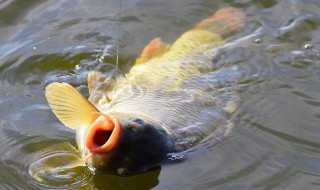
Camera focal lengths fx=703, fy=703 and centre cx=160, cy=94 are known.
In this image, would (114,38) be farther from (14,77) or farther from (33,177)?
(33,177)

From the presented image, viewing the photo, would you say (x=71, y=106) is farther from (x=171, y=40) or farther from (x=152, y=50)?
(x=171, y=40)

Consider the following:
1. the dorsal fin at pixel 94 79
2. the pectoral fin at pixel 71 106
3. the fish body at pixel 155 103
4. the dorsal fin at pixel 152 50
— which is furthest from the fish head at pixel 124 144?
the dorsal fin at pixel 152 50

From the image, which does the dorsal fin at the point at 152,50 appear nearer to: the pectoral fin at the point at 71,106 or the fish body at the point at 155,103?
the fish body at the point at 155,103

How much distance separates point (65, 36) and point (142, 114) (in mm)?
1972

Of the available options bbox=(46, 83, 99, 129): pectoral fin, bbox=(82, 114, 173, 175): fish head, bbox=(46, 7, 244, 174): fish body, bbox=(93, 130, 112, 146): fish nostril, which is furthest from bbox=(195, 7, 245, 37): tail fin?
bbox=(93, 130, 112, 146): fish nostril

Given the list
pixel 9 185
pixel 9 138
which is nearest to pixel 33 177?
pixel 9 185

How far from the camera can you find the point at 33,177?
3.92m

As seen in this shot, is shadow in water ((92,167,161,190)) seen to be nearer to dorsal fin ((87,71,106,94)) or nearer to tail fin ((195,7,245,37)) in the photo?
dorsal fin ((87,71,106,94))

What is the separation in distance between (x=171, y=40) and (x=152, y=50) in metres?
0.57

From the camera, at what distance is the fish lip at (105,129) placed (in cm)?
338

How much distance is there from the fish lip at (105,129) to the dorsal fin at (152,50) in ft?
6.10

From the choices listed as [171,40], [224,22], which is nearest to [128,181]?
[171,40]

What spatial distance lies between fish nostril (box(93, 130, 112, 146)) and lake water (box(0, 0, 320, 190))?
1.37 feet

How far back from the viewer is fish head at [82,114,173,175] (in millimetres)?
3402
